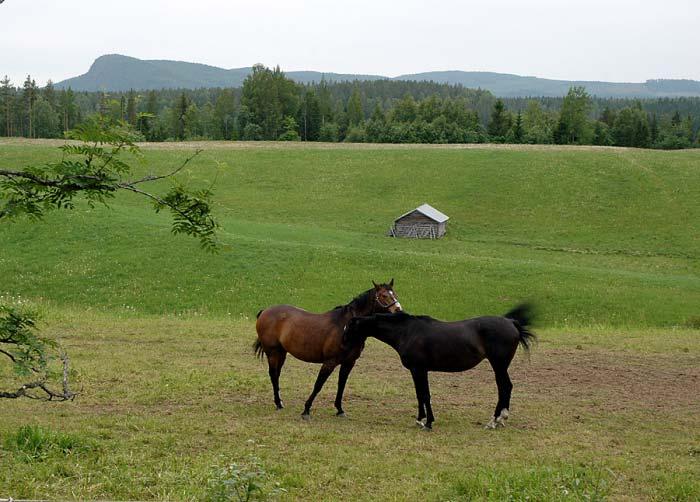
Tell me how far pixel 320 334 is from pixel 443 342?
235 cm

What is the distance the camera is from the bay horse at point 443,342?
1268cm

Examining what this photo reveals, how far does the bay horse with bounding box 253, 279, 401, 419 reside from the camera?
13.0 m

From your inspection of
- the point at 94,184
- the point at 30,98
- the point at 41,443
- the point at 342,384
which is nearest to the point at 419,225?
the point at 342,384

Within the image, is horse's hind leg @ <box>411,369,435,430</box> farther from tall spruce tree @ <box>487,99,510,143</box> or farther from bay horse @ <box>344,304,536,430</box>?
tall spruce tree @ <box>487,99,510,143</box>

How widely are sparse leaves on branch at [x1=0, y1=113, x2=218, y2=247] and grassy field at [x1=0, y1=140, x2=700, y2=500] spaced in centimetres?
44

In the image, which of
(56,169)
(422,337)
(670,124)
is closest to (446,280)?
(422,337)

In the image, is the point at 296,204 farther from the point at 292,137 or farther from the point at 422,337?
the point at 292,137

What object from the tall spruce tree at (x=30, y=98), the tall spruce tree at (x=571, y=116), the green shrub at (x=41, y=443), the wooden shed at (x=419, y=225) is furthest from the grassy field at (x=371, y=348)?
the tall spruce tree at (x=30, y=98)

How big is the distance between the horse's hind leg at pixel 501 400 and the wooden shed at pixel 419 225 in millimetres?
36835

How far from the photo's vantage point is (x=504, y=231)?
52062 millimetres

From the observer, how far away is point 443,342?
41.8ft

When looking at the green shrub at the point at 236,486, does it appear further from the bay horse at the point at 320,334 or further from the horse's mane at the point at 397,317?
the horse's mane at the point at 397,317

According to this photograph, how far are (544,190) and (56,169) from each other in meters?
59.3

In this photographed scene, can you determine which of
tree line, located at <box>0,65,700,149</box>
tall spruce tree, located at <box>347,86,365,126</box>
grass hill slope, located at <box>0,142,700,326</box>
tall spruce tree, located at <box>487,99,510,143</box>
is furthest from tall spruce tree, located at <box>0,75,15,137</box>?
tall spruce tree, located at <box>487,99,510,143</box>
